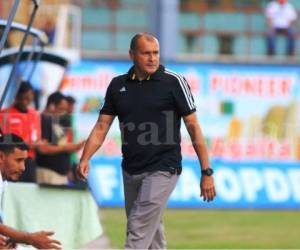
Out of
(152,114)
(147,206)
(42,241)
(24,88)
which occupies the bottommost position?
(42,241)

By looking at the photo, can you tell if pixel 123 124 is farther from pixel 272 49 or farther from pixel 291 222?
pixel 272 49

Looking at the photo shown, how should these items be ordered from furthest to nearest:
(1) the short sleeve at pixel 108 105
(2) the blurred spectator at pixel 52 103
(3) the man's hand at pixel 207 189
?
1. (2) the blurred spectator at pixel 52 103
2. (1) the short sleeve at pixel 108 105
3. (3) the man's hand at pixel 207 189

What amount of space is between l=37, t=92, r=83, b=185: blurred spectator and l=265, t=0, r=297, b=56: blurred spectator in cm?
883

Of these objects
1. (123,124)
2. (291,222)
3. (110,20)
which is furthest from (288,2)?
(123,124)

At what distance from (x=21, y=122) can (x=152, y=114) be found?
15.3ft

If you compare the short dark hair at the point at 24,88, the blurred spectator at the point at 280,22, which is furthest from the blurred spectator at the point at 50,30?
the short dark hair at the point at 24,88

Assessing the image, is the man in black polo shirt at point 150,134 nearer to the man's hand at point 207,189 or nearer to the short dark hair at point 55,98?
the man's hand at point 207,189

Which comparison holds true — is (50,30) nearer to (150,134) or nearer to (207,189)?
(150,134)

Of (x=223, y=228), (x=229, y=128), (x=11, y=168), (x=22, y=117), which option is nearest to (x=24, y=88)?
(x=22, y=117)

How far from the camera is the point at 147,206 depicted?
921 cm

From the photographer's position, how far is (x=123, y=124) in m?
9.39

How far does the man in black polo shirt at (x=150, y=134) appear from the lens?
920 centimetres

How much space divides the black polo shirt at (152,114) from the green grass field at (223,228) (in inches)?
161

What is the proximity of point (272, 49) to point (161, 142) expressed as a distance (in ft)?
45.6
